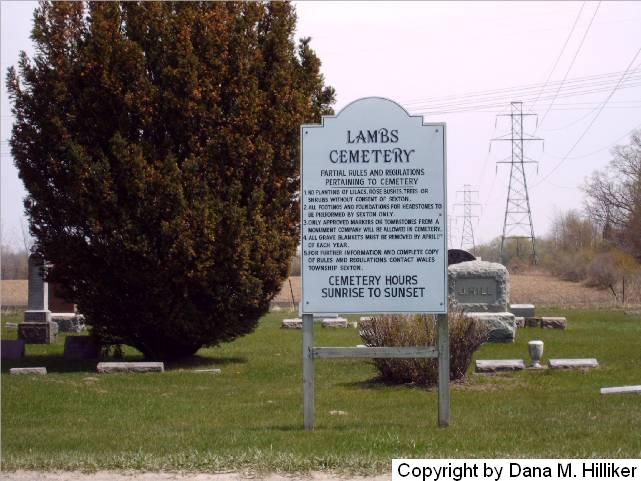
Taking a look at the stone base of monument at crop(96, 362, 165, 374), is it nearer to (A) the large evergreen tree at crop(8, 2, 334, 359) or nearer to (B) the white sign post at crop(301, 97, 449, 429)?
(A) the large evergreen tree at crop(8, 2, 334, 359)

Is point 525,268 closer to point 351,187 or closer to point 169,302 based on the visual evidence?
point 169,302

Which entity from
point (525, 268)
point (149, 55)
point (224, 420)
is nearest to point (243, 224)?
point (149, 55)

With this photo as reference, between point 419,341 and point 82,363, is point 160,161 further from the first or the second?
point 419,341

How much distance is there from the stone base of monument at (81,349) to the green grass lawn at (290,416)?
19.4 inches

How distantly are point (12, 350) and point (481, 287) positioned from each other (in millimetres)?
12260

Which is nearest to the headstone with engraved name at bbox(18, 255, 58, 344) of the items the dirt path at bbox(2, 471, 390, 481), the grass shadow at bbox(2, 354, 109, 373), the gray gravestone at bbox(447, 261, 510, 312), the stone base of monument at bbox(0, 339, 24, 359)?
the stone base of monument at bbox(0, 339, 24, 359)

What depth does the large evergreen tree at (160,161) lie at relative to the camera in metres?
18.1

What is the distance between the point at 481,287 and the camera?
25.5 metres

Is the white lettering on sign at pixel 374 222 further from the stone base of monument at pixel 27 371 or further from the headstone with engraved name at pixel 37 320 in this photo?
the headstone with engraved name at pixel 37 320

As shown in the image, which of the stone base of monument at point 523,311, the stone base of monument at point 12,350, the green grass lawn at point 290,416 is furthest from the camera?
the stone base of monument at point 523,311

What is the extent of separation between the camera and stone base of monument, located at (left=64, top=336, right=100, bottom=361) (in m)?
21.4

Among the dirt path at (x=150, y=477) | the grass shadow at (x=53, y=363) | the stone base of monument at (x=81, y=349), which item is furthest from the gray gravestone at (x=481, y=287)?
the dirt path at (x=150, y=477)

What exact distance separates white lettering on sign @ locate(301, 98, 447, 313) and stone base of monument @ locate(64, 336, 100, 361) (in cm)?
1226

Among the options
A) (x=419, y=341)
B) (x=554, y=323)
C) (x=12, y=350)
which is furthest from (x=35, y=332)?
(x=554, y=323)
